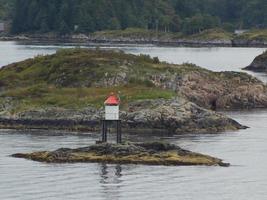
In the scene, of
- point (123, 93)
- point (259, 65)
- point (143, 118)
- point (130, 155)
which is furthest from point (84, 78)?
point (259, 65)

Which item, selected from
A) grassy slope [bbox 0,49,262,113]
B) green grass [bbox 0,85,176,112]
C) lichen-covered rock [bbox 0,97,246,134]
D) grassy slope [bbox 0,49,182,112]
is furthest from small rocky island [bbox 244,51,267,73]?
lichen-covered rock [bbox 0,97,246,134]

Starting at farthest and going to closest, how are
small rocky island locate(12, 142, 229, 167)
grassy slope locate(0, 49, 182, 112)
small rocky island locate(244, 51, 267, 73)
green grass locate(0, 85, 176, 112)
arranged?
small rocky island locate(244, 51, 267, 73) → grassy slope locate(0, 49, 182, 112) → green grass locate(0, 85, 176, 112) → small rocky island locate(12, 142, 229, 167)

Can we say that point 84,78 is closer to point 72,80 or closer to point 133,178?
point 72,80

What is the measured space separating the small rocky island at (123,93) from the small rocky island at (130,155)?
548 inches

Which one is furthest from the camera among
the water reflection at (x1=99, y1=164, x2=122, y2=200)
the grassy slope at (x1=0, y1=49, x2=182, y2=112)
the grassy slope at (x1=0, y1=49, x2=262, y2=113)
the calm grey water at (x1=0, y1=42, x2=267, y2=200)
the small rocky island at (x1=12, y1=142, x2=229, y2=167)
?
the grassy slope at (x1=0, y1=49, x2=262, y2=113)

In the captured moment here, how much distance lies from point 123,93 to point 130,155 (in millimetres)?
22151

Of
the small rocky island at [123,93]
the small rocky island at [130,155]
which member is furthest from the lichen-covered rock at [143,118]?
the small rocky island at [130,155]

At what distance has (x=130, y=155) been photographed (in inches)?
2194

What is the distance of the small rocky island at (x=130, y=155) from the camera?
180 feet

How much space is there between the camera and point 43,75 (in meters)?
87.6

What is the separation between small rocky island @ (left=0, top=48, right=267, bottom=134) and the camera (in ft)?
237

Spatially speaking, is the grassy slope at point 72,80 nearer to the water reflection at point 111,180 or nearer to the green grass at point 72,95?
the green grass at point 72,95

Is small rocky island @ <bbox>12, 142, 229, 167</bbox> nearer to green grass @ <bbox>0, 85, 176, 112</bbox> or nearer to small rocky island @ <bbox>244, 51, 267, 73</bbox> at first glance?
green grass @ <bbox>0, 85, 176, 112</bbox>

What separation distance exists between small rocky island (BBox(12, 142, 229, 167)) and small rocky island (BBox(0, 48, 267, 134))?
13.9 meters
